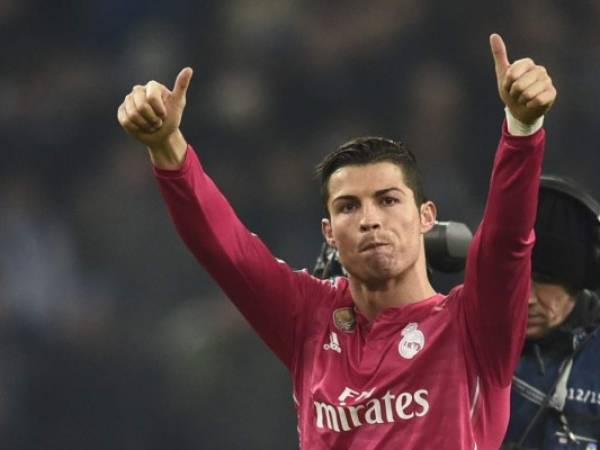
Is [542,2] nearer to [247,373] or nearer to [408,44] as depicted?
[408,44]

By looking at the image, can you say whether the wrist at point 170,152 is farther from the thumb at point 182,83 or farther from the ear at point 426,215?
the ear at point 426,215

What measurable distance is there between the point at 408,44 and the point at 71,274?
4.35 feet

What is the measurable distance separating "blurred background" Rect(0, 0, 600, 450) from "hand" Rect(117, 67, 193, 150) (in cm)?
172

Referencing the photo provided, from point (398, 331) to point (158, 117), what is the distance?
0.50 meters

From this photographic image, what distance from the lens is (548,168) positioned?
12.0 ft

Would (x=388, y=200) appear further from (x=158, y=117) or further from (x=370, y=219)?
(x=158, y=117)

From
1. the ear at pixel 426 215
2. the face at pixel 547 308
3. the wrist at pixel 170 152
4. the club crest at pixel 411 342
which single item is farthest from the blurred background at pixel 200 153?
the wrist at pixel 170 152

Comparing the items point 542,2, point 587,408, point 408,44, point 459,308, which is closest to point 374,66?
point 408,44

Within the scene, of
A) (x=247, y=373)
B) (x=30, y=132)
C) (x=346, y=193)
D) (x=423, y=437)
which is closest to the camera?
(x=423, y=437)

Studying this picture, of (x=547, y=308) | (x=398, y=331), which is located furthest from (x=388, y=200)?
(x=547, y=308)

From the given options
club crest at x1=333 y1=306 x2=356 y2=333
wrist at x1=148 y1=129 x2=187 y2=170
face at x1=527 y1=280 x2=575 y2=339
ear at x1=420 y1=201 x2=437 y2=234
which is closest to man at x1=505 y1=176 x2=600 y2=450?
face at x1=527 y1=280 x2=575 y2=339

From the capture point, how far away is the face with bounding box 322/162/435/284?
5.98ft

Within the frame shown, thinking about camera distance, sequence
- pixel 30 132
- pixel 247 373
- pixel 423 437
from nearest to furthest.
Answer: pixel 423 437, pixel 247 373, pixel 30 132

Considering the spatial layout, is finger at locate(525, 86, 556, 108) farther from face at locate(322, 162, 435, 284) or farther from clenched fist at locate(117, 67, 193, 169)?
clenched fist at locate(117, 67, 193, 169)
